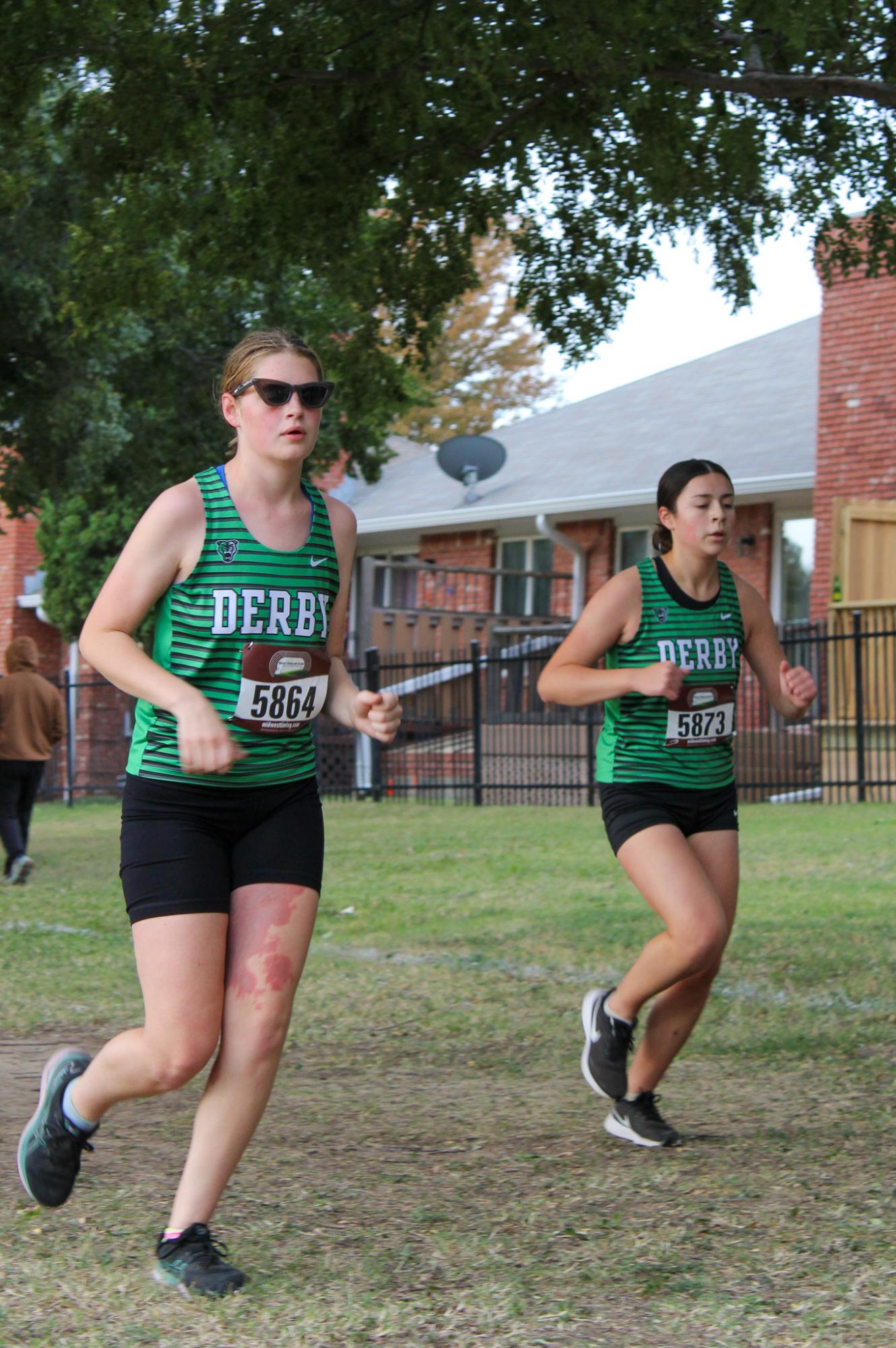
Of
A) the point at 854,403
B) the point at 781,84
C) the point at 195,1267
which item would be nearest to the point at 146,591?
the point at 195,1267

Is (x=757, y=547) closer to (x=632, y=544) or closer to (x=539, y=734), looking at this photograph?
(x=632, y=544)

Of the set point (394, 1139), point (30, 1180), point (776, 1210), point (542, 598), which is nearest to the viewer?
point (30, 1180)

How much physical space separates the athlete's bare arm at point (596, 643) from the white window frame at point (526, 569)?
20671 millimetres

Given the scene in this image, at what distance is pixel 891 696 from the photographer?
16906 mm

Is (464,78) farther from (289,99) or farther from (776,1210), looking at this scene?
(776,1210)

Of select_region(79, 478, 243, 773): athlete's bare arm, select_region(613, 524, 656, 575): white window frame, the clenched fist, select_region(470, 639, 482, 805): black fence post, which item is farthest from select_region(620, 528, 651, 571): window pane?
select_region(79, 478, 243, 773): athlete's bare arm

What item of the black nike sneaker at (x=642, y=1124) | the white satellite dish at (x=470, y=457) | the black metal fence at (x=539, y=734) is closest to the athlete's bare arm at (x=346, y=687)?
the black nike sneaker at (x=642, y=1124)

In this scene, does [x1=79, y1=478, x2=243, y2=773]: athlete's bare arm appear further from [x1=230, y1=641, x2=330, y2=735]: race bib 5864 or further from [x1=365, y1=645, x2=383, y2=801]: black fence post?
[x1=365, y1=645, x2=383, y2=801]: black fence post

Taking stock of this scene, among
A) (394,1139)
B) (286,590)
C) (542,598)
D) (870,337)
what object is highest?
(870,337)

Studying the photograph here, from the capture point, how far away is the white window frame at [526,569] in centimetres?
2617

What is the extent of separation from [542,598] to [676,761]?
2125 cm

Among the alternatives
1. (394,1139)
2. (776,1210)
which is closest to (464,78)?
(394,1139)

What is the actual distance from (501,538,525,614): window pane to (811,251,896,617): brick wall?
712 centimetres

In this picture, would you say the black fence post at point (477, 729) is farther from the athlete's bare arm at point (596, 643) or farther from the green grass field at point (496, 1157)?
the athlete's bare arm at point (596, 643)
